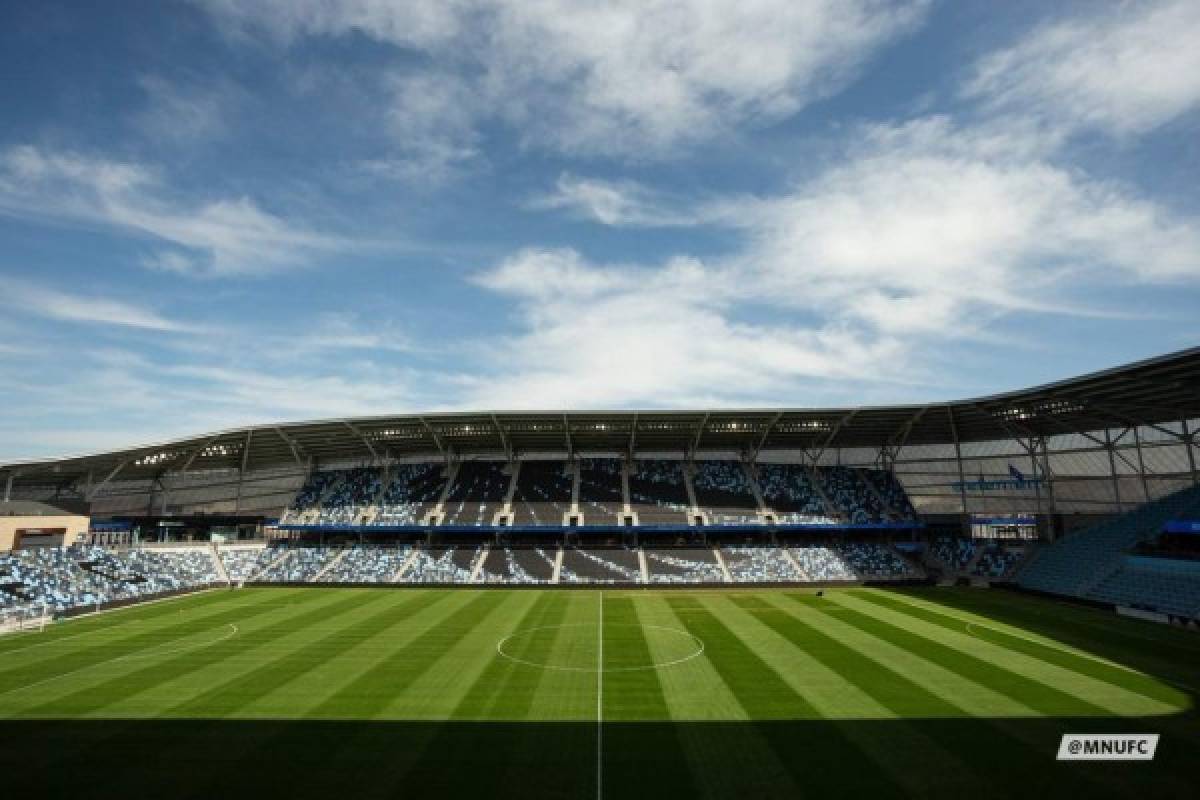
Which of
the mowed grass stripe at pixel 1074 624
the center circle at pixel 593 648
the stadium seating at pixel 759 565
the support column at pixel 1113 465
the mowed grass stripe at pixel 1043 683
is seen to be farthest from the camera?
the stadium seating at pixel 759 565

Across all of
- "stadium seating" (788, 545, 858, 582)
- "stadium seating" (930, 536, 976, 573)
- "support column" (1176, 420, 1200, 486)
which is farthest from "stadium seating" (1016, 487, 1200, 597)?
"stadium seating" (788, 545, 858, 582)

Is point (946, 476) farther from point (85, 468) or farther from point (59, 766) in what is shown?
point (85, 468)

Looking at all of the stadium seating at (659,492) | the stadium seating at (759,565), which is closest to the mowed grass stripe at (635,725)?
the stadium seating at (759,565)

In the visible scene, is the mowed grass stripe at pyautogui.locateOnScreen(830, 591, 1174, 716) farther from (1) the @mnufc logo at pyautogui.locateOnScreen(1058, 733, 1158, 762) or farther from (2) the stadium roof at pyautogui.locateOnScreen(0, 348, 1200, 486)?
(2) the stadium roof at pyautogui.locateOnScreen(0, 348, 1200, 486)

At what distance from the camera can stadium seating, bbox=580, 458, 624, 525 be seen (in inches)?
2114

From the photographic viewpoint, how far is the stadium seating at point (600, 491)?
176ft

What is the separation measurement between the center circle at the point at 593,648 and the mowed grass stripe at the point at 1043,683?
1062 centimetres

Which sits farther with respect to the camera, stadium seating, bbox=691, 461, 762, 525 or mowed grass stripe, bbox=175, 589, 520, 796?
stadium seating, bbox=691, 461, 762, 525

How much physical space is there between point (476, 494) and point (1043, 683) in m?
44.4

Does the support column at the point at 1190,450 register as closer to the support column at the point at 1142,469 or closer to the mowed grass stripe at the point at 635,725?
the support column at the point at 1142,469

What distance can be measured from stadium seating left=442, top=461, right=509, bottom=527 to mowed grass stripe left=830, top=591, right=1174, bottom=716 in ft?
115

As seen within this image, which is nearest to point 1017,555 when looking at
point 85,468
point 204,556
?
point 204,556

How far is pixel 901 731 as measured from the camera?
16516mm

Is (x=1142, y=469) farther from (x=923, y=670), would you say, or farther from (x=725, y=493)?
(x=923, y=670)
